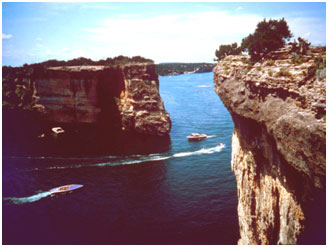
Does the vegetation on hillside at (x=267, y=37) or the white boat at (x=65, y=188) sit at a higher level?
the vegetation on hillside at (x=267, y=37)

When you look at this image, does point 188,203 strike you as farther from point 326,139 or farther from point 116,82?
point 116,82

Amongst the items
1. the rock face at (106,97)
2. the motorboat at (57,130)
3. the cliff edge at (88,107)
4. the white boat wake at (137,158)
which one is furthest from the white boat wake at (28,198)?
the motorboat at (57,130)

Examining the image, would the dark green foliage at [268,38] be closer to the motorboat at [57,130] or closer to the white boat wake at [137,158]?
the white boat wake at [137,158]

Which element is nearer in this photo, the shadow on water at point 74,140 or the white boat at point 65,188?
the white boat at point 65,188

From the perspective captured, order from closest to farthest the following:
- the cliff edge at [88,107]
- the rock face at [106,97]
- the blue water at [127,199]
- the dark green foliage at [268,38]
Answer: the dark green foliage at [268,38], the blue water at [127,199], the cliff edge at [88,107], the rock face at [106,97]

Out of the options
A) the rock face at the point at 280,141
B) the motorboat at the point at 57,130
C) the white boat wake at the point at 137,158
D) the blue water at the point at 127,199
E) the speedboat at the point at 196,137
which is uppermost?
the rock face at the point at 280,141

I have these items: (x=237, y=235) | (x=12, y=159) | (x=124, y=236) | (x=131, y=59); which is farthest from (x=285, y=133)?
(x=131, y=59)
